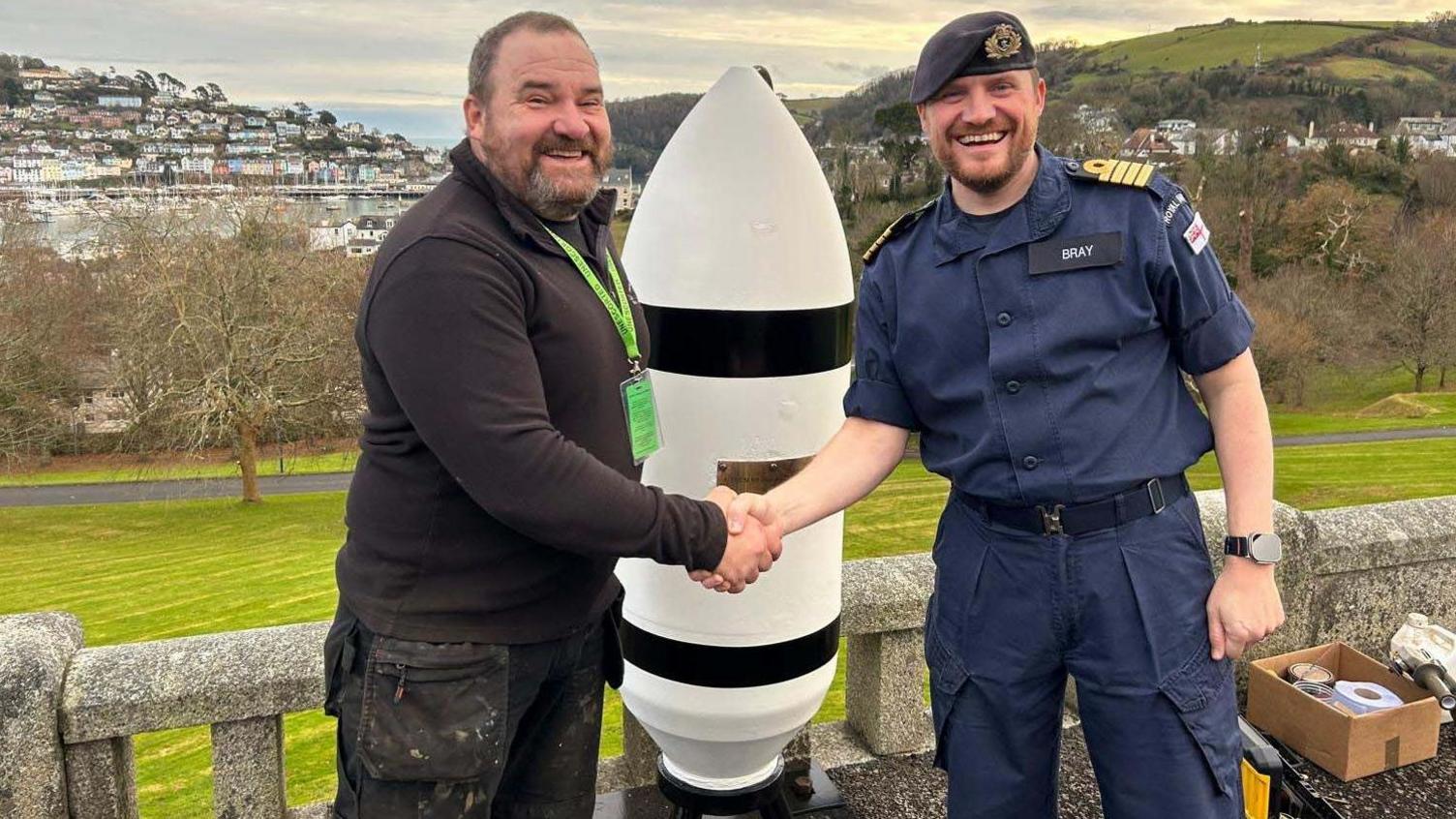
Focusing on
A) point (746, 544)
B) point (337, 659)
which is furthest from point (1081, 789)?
point (337, 659)

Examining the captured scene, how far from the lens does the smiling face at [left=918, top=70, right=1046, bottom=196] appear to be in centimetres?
250

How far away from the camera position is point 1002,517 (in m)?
2.61

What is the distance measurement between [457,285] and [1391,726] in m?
3.88

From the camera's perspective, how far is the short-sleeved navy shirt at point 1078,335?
2488mm

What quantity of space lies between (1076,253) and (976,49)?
21.9 inches

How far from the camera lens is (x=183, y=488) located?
3506cm

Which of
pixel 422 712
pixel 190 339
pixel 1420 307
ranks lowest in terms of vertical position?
pixel 1420 307

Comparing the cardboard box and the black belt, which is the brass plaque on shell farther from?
the cardboard box

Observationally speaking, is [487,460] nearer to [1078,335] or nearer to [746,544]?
[746,544]

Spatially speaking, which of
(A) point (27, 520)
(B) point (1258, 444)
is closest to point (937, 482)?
(A) point (27, 520)

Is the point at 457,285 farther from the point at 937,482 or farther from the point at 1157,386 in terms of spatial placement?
the point at 937,482

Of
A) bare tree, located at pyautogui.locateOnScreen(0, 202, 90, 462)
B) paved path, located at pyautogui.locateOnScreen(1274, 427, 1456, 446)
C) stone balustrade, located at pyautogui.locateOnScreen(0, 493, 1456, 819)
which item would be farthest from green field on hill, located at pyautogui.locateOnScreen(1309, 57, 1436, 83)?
stone balustrade, located at pyautogui.locateOnScreen(0, 493, 1456, 819)

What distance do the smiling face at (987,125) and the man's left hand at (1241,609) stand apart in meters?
1.16

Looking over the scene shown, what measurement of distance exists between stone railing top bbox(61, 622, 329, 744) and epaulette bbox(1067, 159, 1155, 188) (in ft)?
8.70
